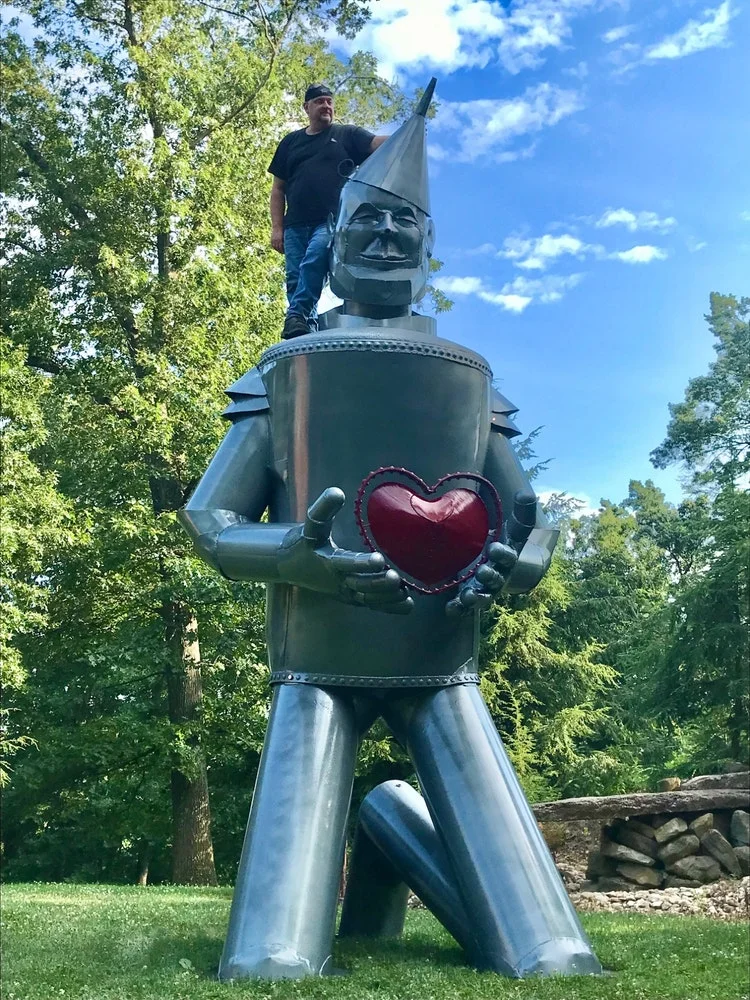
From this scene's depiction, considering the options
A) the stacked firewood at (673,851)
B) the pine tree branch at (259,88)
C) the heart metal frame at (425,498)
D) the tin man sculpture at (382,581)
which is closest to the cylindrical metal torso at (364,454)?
the tin man sculpture at (382,581)

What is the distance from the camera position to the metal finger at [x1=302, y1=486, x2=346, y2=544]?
9.86 ft

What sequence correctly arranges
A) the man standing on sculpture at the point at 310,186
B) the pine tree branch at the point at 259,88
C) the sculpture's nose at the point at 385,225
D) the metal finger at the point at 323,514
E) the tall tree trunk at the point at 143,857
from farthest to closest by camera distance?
the tall tree trunk at the point at 143,857 → the pine tree branch at the point at 259,88 → the man standing on sculpture at the point at 310,186 → the sculpture's nose at the point at 385,225 → the metal finger at the point at 323,514

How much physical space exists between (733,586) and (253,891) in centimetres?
1376

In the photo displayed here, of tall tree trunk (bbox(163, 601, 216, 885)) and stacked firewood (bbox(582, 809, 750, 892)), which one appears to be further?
tall tree trunk (bbox(163, 601, 216, 885))

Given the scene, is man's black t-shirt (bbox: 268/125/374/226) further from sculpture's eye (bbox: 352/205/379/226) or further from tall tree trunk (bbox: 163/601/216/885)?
tall tree trunk (bbox: 163/601/216/885)

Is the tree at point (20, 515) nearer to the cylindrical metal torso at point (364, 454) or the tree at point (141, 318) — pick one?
the tree at point (141, 318)

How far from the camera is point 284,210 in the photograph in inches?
187

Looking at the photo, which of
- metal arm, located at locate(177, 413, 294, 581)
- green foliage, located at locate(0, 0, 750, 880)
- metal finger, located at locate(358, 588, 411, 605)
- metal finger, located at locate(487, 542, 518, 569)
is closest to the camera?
metal finger, located at locate(358, 588, 411, 605)

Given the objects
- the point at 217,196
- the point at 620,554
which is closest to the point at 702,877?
the point at 217,196

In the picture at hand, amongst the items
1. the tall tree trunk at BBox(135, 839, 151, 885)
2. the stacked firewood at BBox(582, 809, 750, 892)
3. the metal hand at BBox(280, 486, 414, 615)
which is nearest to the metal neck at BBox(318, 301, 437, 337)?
the metal hand at BBox(280, 486, 414, 615)

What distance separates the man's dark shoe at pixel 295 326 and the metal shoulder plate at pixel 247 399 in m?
0.44

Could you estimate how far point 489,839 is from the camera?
347 centimetres

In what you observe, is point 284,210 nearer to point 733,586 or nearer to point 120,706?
point 733,586

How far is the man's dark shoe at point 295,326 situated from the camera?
4387 mm
